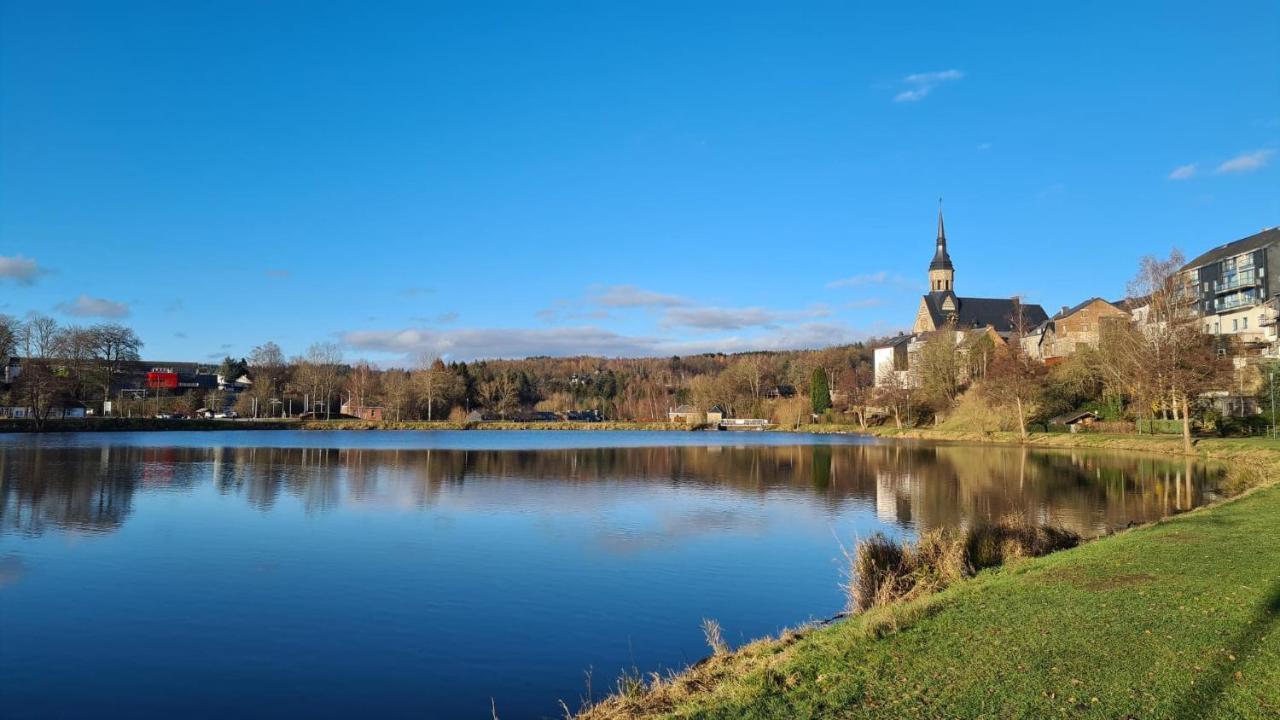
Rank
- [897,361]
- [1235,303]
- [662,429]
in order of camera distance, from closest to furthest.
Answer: [1235,303] → [897,361] → [662,429]

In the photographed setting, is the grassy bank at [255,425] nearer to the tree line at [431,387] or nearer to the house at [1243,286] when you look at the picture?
the tree line at [431,387]

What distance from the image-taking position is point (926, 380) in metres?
71.7

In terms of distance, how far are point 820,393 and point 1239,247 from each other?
41.3 meters

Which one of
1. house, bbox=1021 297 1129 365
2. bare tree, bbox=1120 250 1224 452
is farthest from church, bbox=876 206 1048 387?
bare tree, bbox=1120 250 1224 452

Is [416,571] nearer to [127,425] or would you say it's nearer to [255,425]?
[127,425]

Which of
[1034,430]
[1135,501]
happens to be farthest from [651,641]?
[1034,430]

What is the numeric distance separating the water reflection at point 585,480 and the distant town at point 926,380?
8.12m

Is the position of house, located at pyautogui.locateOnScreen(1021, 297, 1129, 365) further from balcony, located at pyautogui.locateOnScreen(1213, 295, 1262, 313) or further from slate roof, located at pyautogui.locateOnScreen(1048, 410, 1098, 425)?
slate roof, located at pyautogui.locateOnScreen(1048, 410, 1098, 425)

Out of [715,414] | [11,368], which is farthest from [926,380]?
[11,368]

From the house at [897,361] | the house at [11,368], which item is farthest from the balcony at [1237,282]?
the house at [11,368]

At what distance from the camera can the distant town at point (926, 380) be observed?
44469 millimetres

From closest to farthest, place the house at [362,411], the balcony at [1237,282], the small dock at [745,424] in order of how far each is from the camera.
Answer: the balcony at [1237,282] < the small dock at [745,424] < the house at [362,411]

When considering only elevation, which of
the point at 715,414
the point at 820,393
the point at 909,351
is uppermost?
the point at 909,351

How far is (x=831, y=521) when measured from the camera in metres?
20.5
